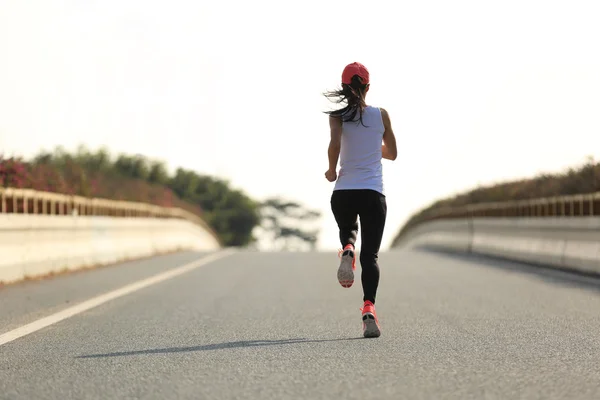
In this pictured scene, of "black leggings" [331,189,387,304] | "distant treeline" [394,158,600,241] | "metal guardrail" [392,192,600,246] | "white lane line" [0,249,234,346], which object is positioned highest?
"distant treeline" [394,158,600,241]

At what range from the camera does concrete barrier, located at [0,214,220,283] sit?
1460 centimetres

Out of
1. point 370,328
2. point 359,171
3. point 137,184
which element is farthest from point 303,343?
point 137,184

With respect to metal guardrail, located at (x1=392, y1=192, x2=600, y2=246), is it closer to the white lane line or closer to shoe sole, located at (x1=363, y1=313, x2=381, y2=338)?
the white lane line

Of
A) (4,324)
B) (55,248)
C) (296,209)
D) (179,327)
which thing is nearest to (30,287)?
(55,248)

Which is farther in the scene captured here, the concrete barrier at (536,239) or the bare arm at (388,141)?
the concrete barrier at (536,239)

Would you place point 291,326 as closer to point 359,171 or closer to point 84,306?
point 359,171

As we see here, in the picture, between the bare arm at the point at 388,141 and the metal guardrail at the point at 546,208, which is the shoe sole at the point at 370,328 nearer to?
the bare arm at the point at 388,141

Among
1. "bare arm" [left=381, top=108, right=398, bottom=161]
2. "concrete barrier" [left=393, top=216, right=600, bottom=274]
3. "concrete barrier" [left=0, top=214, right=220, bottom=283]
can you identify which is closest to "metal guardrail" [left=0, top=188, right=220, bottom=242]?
"concrete barrier" [left=0, top=214, right=220, bottom=283]

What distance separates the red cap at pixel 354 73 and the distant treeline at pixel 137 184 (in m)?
10.6

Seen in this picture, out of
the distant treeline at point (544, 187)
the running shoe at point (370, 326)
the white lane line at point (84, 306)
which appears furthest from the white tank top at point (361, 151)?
the distant treeline at point (544, 187)

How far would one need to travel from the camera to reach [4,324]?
9.48 meters

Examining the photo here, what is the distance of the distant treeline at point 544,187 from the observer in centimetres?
2219

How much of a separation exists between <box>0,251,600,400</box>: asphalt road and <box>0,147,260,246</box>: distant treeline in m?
7.52

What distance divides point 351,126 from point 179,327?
94.0 inches
